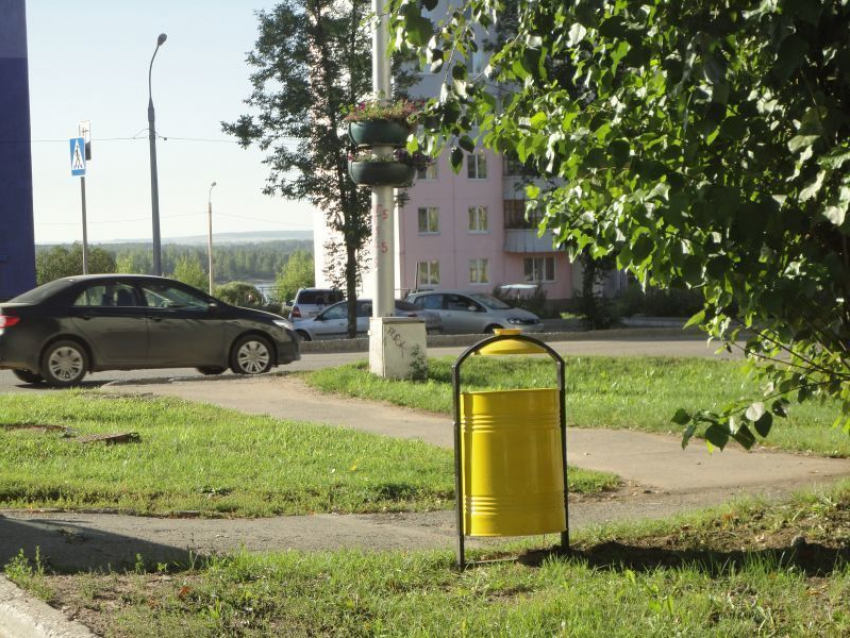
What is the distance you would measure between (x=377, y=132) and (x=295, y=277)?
264 ft

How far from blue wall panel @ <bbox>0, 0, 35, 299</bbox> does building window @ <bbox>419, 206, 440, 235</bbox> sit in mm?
23778

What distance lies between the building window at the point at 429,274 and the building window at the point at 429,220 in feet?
5.12

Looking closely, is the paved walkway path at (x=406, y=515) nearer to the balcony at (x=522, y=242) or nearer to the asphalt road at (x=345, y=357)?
the asphalt road at (x=345, y=357)

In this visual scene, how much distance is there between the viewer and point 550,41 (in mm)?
6031

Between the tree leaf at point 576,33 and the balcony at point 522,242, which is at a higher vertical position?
the balcony at point 522,242

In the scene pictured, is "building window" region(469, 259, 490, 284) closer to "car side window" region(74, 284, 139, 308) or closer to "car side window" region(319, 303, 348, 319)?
"car side window" region(319, 303, 348, 319)

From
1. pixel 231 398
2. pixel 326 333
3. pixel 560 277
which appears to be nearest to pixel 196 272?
pixel 560 277

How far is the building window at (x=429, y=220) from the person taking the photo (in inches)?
2464

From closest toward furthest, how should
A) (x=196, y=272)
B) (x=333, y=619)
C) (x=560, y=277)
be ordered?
1. (x=333, y=619)
2. (x=560, y=277)
3. (x=196, y=272)

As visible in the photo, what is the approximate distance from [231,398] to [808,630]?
1122 centimetres

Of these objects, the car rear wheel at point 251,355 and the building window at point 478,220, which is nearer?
the car rear wheel at point 251,355

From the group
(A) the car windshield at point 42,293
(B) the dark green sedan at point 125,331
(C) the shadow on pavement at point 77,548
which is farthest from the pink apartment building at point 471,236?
(C) the shadow on pavement at point 77,548

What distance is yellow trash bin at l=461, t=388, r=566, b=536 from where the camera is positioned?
249 inches

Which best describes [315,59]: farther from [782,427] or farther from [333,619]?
[333,619]
